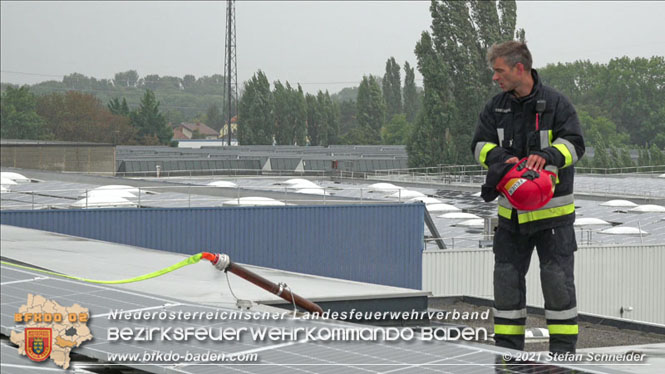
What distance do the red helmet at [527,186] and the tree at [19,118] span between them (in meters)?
122

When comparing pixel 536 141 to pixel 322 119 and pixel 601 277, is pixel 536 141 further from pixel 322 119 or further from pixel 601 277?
pixel 322 119

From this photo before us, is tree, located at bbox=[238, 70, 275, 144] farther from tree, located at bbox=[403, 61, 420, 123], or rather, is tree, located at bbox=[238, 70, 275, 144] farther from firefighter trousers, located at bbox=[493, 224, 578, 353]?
firefighter trousers, located at bbox=[493, 224, 578, 353]

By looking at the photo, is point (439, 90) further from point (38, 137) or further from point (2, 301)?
point (38, 137)

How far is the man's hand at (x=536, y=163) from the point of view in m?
6.03

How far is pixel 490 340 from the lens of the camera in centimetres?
1098

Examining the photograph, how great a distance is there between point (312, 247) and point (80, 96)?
10899 cm

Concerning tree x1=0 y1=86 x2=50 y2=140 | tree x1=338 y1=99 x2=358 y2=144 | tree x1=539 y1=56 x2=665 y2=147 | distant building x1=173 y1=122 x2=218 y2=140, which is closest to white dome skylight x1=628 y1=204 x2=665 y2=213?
tree x1=539 y1=56 x2=665 y2=147

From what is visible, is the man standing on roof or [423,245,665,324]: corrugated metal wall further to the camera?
[423,245,665,324]: corrugated metal wall

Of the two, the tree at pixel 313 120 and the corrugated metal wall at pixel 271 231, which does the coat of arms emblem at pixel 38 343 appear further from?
the tree at pixel 313 120

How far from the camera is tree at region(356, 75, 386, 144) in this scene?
104875 millimetres

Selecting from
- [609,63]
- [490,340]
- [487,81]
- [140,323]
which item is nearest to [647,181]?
[487,81]

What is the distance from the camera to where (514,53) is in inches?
246

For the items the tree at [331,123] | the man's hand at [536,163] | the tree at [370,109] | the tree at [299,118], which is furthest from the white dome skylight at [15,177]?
the tree at [331,123]

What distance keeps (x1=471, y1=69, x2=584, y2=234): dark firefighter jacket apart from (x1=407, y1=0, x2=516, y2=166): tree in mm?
56119
